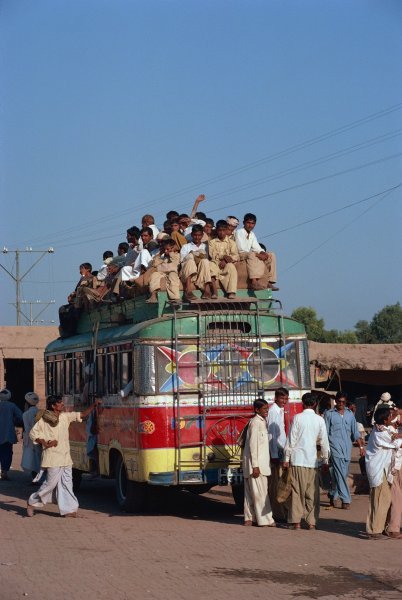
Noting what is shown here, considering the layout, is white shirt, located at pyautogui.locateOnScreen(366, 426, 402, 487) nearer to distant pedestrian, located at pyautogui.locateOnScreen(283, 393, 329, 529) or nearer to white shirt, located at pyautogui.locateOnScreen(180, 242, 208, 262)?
distant pedestrian, located at pyautogui.locateOnScreen(283, 393, 329, 529)

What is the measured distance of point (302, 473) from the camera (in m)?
12.2

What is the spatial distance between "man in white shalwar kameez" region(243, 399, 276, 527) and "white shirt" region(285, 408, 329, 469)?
32cm

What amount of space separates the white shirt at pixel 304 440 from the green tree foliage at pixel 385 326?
60.9 m

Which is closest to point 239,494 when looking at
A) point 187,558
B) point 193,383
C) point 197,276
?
point 193,383

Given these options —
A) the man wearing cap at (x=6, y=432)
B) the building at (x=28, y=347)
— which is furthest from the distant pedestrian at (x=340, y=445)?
the building at (x=28, y=347)

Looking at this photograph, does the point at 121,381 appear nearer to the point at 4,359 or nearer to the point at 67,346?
the point at 67,346

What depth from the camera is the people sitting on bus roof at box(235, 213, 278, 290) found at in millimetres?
14328

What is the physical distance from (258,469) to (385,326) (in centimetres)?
6368

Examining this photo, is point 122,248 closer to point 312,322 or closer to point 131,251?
point 131,251

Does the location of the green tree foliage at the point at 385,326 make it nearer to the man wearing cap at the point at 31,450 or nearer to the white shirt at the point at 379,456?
the man wearing cap at the point at 31,450

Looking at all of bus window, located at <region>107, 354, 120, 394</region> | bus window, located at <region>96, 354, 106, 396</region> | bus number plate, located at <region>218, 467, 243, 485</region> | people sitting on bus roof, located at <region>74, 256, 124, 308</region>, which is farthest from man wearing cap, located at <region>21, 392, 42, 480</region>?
bus number plate, located at <region>218, 467, 243, 485</region>

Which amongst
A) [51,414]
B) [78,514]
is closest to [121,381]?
[51,414]

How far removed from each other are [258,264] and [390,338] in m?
59.2

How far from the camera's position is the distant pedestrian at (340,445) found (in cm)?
1448
